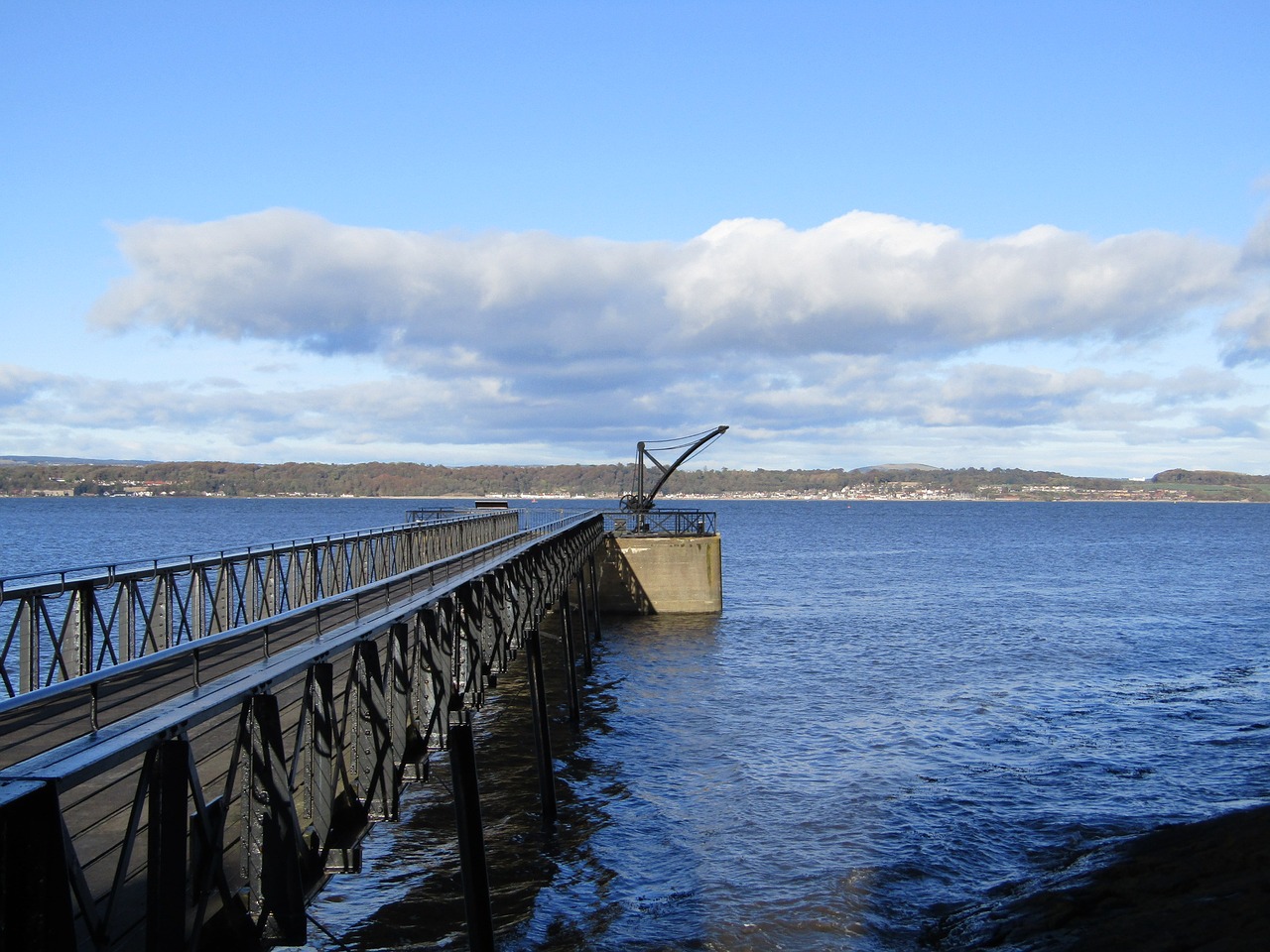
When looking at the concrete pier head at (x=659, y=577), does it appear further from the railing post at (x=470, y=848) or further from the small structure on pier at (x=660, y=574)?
the railing post at (x=470, y=848)

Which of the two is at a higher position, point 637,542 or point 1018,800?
point 637,542

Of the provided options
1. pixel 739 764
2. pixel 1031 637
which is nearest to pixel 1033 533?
pixel 1031 637

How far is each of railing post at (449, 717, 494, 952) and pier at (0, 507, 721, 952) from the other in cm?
2

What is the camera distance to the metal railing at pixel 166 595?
12.8m

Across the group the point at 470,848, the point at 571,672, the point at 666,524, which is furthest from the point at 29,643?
the point at 666,524

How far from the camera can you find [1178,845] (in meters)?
15.0

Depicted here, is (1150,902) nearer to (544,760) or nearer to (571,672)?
(544,760)

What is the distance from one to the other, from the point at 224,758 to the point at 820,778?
589 inches

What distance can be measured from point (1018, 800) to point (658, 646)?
68.4 ft

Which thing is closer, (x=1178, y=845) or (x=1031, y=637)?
(x=1178, y=845)

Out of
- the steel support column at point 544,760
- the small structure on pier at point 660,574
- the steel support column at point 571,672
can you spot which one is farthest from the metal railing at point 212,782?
the small structure on pier at point 660,574

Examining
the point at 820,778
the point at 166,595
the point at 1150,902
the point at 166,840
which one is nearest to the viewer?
the point at 166,840

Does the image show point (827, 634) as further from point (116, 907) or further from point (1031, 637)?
point (116, 907)

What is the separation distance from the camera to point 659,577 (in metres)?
47.9
